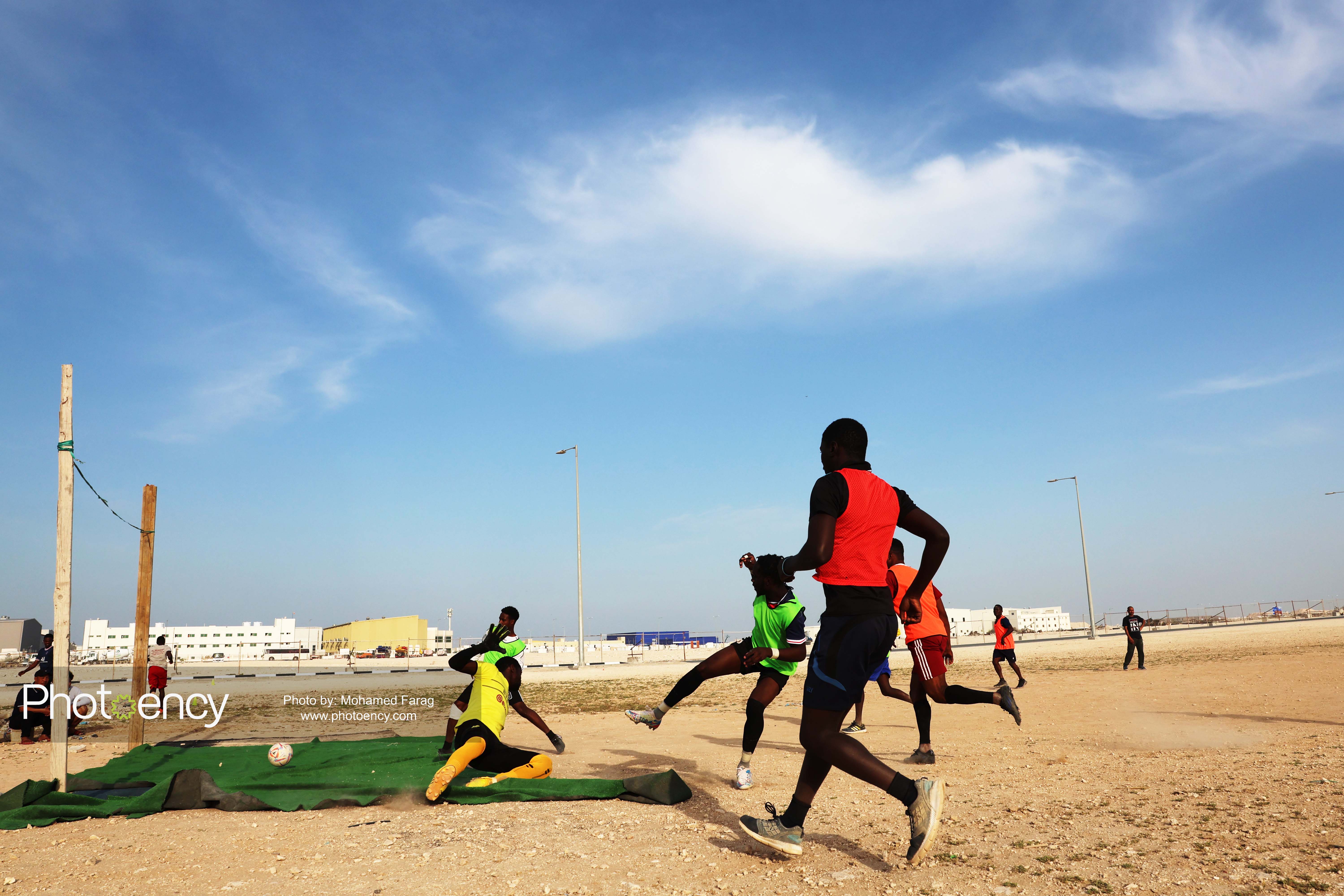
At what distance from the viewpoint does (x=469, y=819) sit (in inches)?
243

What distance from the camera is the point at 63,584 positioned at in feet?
25.7

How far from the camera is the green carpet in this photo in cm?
666

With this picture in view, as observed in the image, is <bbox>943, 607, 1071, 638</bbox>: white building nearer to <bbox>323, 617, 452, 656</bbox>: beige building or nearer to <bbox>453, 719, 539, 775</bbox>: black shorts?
<bbox>323, 617, 452, 656</bbox>: beige building

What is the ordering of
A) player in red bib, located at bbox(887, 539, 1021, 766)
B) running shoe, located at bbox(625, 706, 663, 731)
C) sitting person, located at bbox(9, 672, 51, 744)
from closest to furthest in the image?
running shoe, located at bbox(625, 706, 663, 731), player in red bib, located at bbox(887, 539, 1021, 766), sitting person, located at bbox(9, 672, 51, 744)

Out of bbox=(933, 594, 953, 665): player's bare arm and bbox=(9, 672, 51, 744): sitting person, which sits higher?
bbox=(933, 594, 953, 665): player's bare arm

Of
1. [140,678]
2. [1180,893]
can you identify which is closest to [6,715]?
[140,678]

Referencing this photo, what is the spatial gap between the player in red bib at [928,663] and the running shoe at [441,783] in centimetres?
392

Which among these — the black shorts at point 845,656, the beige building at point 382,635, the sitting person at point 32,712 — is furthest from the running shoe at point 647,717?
the beige building at point 382,635

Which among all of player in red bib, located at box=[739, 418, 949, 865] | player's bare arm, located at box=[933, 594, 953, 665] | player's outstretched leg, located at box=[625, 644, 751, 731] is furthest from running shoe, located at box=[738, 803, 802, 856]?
player's bare arm, located at box=[933, 594, 953, 665]

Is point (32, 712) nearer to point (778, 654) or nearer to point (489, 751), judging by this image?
point (489, 751)

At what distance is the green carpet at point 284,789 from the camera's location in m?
6.66

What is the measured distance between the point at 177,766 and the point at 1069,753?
31.6ft

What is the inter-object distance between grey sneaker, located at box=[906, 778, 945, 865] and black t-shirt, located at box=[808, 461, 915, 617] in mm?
904

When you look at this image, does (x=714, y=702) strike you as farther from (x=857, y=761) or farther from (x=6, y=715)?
(x=6, y=715)
